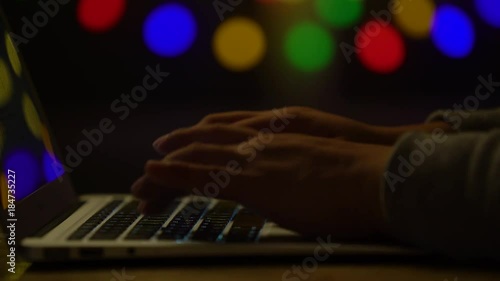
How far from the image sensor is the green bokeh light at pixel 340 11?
1.12 metres

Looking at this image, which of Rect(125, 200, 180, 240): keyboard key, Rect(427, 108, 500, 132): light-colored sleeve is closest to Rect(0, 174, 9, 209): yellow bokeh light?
Rect(125, 200, 180, 240): keyboard key

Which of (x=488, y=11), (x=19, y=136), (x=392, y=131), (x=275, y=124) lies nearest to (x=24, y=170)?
(x=19, y=136)

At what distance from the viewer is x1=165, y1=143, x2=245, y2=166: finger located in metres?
0.57

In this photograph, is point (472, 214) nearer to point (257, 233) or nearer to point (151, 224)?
A: point (257, 233)

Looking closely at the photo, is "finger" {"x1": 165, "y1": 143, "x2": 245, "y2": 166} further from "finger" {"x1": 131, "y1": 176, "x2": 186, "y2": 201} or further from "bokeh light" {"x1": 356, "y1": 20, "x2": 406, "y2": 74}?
"bokeh light" {"x1": 356, "y1": 20, "x2": 406, "y2": 74}

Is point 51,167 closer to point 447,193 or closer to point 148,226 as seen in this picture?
point 148,226

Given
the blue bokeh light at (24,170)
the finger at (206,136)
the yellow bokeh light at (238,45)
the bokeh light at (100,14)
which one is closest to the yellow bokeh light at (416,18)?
the yellow bokeh light at (238,45)

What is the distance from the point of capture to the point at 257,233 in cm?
54

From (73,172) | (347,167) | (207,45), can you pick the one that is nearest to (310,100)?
(207,45)

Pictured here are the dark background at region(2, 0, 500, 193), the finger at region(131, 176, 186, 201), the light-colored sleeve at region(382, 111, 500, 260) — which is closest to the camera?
the light-colored sleeve at region(382, 111, 500, 260)

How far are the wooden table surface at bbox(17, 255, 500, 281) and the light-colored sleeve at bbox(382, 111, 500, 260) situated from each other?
0.02 metres

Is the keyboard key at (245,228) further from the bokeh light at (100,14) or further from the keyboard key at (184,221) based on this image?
the bokeh light at (100,14)

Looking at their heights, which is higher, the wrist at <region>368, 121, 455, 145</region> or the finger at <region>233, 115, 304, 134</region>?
the finger at <region>233, 115, 304, 134</region>

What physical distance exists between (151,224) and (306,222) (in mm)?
150
